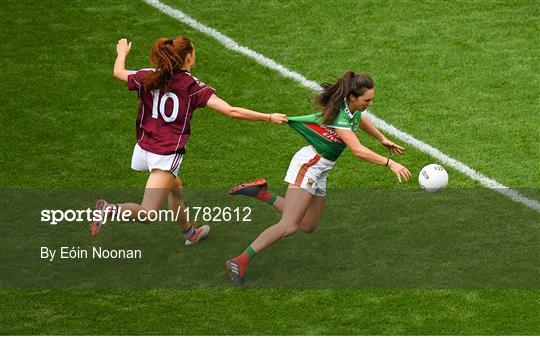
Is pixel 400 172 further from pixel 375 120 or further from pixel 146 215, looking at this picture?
pixel 375 120

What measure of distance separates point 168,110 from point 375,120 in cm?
396

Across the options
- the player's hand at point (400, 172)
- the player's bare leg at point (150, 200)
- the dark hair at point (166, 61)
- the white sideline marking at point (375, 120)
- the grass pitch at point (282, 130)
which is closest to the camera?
the player's hand at point (400, 172)

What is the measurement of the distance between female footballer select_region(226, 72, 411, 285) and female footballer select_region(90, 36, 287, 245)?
1.73 ft

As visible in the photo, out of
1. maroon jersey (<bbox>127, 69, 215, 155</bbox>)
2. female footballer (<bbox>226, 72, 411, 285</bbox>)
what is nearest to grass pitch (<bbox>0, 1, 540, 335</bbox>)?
female footballer (<bbox>226, 72, 411, 285</bbox>)

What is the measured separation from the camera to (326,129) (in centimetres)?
1152

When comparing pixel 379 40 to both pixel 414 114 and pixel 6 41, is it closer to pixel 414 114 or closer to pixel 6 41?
pixel 414 114

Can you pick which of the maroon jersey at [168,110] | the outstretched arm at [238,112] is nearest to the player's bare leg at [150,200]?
the maroon jersey at [168,110]

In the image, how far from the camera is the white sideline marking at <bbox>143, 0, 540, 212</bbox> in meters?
13.4

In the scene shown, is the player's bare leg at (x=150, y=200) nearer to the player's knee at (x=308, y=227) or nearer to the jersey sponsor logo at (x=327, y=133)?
the player's knee at (x=308, y=227)

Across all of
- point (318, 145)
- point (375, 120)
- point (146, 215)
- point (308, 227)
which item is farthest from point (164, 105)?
point (375, 120)

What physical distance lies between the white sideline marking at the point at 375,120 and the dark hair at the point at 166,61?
12.5ft

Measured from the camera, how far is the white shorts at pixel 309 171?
38.1ft

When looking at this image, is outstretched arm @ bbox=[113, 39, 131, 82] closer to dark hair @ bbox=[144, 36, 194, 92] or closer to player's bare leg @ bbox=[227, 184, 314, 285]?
dark hair @ bbox=[144, 36, 194, 92]

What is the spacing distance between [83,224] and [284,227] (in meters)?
2.39
